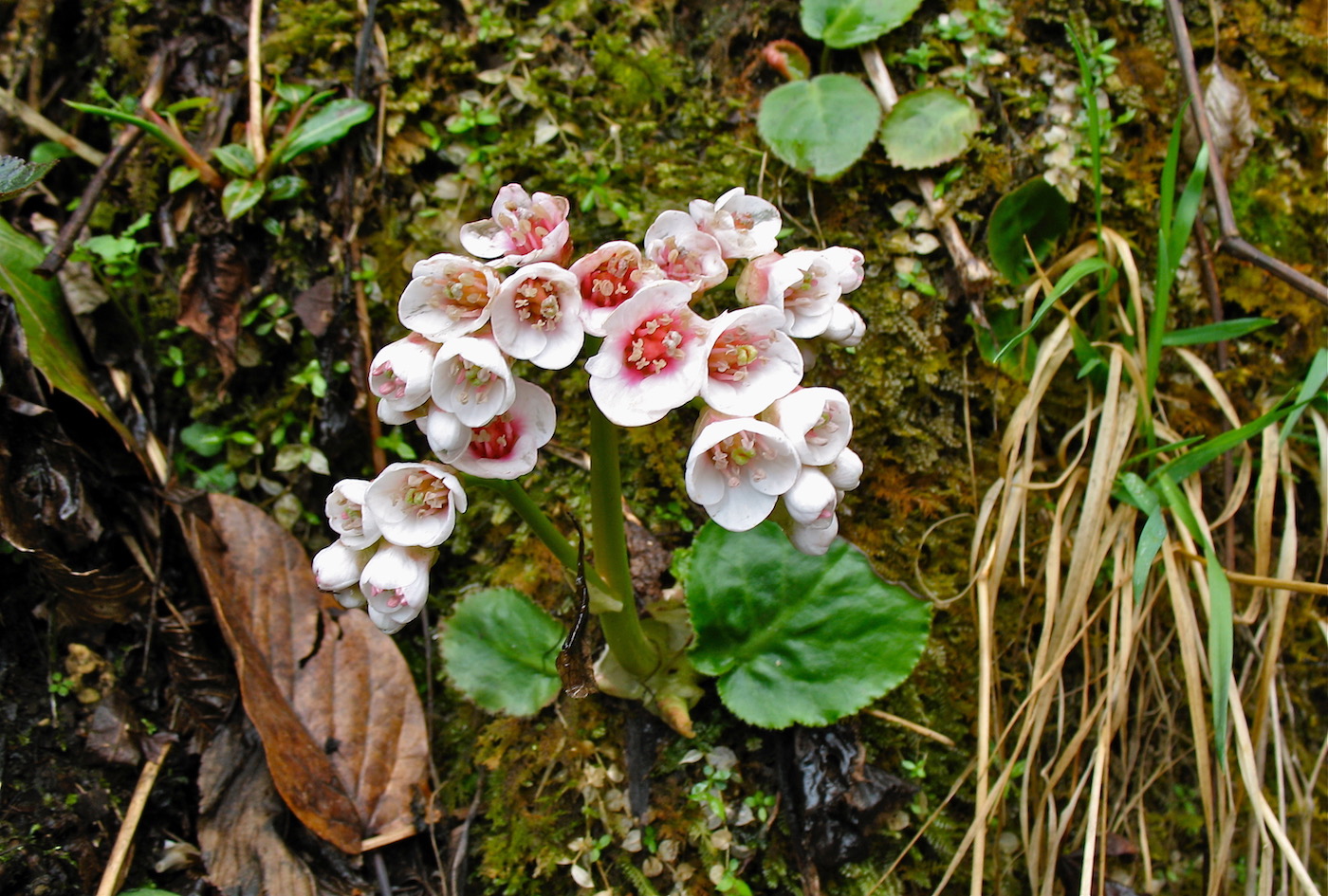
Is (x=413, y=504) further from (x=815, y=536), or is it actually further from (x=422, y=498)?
(x=815, y=536)

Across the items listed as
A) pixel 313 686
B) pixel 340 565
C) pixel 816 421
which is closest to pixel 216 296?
pixel 313 686

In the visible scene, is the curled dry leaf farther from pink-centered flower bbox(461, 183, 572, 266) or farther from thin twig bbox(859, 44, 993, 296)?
pink-centered flower bbox(461, 183, 572, 266)

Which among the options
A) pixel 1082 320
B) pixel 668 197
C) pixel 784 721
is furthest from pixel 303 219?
pixel 1082 320

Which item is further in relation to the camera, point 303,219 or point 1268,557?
point 303,219

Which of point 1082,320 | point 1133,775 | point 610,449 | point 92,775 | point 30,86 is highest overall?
point 30,86

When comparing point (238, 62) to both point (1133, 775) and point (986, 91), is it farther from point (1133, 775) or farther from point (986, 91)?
point (1133, 775)

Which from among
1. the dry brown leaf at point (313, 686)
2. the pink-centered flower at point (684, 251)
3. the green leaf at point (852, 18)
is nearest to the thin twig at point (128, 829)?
the dry brown leaf at point (313, 686)

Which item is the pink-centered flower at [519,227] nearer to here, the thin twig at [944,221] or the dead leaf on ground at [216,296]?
the dead leaf on ground at [216,296]

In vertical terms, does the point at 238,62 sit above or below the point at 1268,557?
above
